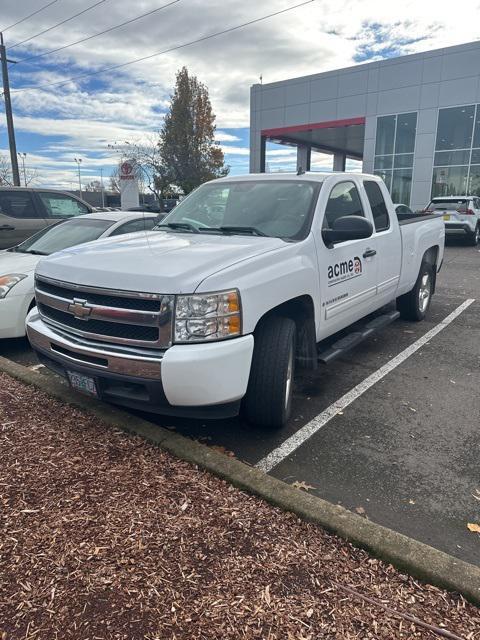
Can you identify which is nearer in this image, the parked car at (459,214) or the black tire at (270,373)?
the black tire at (270,373)

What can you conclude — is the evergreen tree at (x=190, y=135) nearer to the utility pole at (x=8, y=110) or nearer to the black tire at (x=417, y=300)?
the utility pole at (x=8, y=110)

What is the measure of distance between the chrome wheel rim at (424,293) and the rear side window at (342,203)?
2.30 m

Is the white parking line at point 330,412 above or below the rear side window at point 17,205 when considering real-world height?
below

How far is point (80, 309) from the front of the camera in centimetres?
330

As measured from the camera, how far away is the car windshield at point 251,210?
407 cm

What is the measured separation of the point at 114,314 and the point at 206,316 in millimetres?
628

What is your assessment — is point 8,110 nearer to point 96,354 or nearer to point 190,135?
point 96,354

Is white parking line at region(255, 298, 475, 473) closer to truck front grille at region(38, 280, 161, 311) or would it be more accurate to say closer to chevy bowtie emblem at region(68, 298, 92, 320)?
truck front grille at region(38, 280, 161, 311)

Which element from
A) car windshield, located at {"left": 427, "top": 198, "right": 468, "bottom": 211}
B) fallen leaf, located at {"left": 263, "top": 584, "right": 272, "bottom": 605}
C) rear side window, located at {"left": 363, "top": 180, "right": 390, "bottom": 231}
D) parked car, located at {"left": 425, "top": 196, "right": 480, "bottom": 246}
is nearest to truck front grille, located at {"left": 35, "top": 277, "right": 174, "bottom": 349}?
fallen leaf, located at {"left": 263, "top": 584, "right": 272, "bottom": 605}

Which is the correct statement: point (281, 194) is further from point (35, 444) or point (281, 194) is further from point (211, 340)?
point (35, 444)

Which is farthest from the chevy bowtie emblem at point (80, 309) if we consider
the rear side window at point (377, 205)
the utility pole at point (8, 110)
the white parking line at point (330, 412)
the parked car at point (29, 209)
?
the utility pole at point (8, 110)

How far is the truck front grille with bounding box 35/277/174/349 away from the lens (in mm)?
2979

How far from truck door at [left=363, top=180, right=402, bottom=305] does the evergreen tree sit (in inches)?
1727

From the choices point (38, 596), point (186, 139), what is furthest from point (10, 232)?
point (186, 139)
